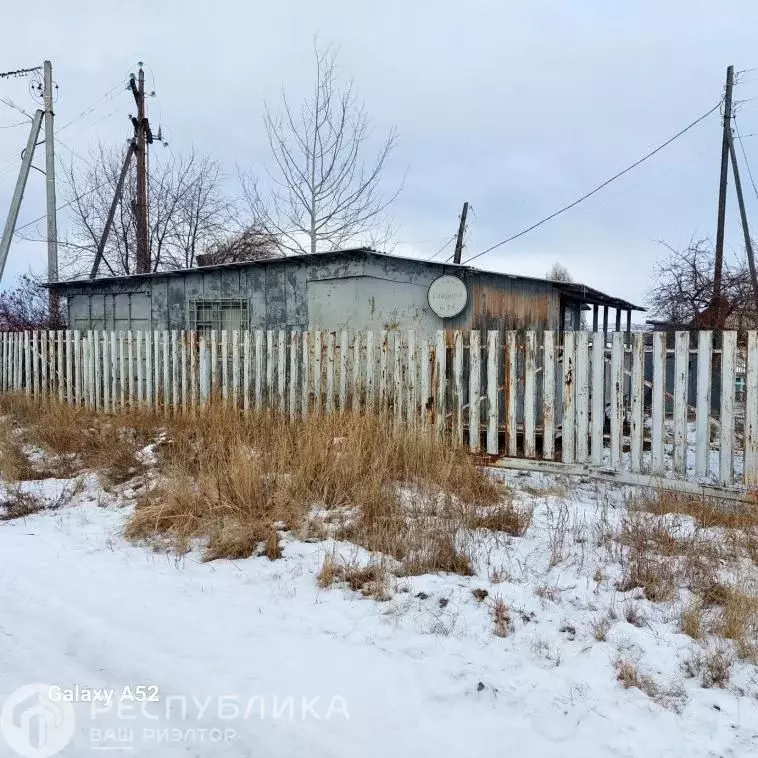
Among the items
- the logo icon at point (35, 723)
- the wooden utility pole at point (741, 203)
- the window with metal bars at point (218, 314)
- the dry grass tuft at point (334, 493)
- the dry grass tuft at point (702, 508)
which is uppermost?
the wooden utility pole at point (741, 203)

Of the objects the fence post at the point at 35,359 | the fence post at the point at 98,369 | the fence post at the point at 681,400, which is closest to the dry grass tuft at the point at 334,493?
the fence post at the point at 681,400

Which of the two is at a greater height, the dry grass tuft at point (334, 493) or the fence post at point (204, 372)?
the fence post at point (204, 372)

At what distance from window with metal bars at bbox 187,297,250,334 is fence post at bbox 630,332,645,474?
6.93m

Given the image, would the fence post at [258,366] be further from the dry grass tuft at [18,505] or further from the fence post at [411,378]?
the dry grass tuft at [18,505]

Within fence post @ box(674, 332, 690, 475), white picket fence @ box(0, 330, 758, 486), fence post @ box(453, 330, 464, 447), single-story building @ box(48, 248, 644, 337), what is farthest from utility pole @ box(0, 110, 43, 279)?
fence post @ box(674, 332, 690, 475)

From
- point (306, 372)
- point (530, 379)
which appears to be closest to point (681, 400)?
point (530, 379)

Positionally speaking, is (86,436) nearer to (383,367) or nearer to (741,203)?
(383,367)

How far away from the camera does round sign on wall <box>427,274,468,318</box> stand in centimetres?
856

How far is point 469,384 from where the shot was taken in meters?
6.27

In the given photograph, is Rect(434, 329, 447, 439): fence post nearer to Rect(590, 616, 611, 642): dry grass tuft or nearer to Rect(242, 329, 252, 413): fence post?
Rect(242, 329, 252, 413): fence post

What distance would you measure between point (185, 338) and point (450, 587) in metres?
6.65

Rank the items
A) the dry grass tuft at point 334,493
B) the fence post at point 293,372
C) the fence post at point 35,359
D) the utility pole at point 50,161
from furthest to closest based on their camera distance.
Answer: the utility pole at point 50,161, the fence post at point 35,359, the fence post at point 293,372, the dry grass tuft at point 334,493

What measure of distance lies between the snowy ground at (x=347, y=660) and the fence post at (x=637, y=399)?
2053mm

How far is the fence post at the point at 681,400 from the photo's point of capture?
4750 millimetres
